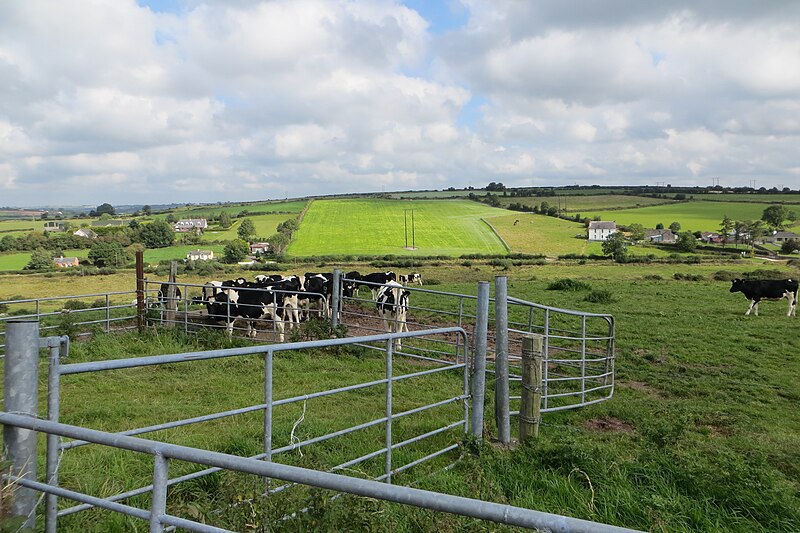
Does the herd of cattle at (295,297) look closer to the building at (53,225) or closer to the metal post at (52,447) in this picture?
the metal post at (52,447)

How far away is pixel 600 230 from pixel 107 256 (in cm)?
4916

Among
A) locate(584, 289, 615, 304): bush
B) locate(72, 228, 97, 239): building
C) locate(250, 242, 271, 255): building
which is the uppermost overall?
locate(72, 228, 97, 239): building

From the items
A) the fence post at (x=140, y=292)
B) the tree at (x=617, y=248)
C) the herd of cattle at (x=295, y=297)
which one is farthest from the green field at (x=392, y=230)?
the fence post at (x=140, y=292)

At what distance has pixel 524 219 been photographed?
70.8m

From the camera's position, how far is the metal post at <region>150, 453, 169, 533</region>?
1947mm

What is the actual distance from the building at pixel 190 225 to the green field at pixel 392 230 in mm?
11050

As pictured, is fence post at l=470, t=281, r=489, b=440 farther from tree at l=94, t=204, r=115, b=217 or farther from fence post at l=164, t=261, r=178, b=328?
tree at l=94, t=204, r=115, b=217

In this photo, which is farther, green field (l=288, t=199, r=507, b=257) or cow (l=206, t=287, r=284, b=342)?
green field (l=288, t=199, r=507, b=257)

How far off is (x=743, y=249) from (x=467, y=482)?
61.2 meters

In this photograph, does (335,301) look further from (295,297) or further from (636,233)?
(636,233)

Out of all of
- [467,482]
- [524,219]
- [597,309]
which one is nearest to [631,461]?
[467,482]

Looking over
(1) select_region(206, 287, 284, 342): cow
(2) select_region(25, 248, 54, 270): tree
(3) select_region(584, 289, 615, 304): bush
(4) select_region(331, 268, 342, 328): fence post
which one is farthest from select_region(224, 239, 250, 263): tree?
(4) select_region(331, 268, 342, 328): fence post

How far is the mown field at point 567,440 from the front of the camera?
374 cm

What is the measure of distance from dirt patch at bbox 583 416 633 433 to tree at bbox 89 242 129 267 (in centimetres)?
4507
